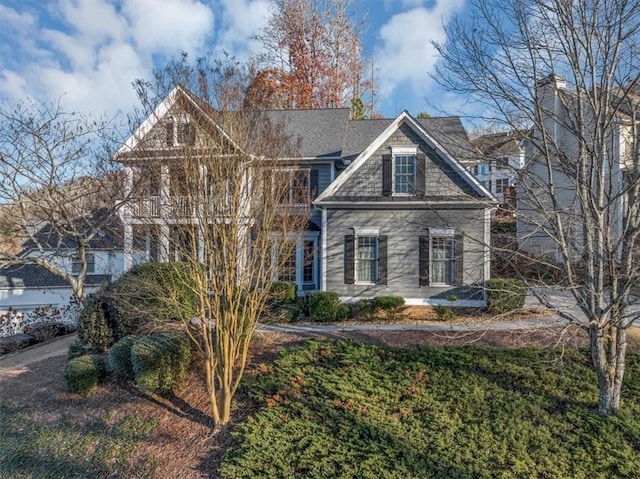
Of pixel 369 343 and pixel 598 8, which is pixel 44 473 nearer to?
pixel 369 343

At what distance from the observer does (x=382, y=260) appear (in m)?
12.1

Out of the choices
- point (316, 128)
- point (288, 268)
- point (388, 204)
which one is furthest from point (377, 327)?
point (316, 128)

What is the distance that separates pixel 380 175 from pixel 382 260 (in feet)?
9.62

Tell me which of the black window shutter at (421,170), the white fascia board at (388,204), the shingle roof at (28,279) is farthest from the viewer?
the shingle roof at (28,279)

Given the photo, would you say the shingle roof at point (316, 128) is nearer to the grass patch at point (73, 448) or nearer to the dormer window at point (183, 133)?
the dormer window at point (183, 133)

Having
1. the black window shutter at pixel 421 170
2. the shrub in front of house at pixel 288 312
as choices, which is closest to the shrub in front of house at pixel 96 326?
the shrub in front of house at pixel 288 312

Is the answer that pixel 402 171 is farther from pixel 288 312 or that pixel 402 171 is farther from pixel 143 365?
pixel 143 365

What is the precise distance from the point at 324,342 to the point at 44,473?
4.90 m

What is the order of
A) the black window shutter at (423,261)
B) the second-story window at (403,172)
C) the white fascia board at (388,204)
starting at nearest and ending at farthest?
the white fascia board at (388,204) → the black window shutter at (423,261) → the second-story window at (403,172)

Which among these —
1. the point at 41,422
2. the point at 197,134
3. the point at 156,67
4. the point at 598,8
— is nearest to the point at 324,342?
the point at 197,134

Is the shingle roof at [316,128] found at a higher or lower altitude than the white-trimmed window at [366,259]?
higher

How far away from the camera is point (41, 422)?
248 inches

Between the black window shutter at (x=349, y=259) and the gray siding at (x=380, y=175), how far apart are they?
151cm

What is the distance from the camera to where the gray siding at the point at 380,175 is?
12000mm
